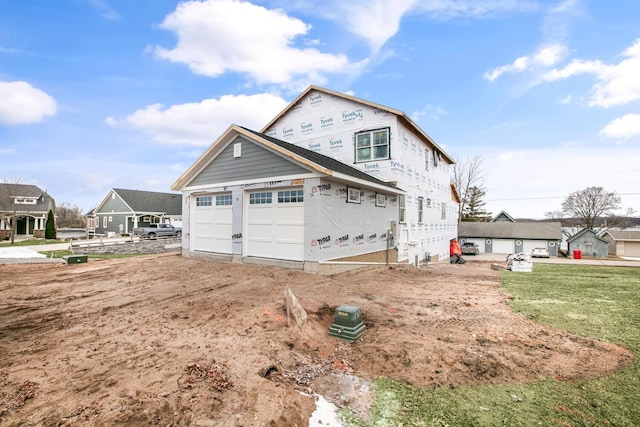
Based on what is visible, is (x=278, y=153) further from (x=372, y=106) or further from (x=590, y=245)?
(x=590, y=245)

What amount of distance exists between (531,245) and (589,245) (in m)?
6.20

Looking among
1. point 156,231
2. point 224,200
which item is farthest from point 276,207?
point 156,231

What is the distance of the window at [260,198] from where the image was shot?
34.6 ft

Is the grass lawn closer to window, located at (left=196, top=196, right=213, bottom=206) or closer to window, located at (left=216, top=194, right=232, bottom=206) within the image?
window, located at (left=216, top=194, right=232, bottom=206)

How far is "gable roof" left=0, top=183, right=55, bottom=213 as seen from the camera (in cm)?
2972

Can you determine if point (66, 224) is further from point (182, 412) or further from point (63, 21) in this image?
point (182, 412)

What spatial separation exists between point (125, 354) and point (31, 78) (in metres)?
12.5

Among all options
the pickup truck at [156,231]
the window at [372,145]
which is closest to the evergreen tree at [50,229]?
the pickup truck at [156,231]

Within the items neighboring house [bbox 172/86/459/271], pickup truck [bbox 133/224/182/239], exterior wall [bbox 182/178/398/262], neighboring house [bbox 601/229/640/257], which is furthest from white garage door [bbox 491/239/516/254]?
pickup truck [bbox 133/224/182/239]

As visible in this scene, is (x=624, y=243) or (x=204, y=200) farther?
(x=624, y=243)

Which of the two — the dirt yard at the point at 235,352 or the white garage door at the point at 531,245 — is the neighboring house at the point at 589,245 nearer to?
the white garage door at the point at 531,245

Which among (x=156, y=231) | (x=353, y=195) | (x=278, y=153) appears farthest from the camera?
(x=156, y=231)

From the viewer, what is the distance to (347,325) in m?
4.72

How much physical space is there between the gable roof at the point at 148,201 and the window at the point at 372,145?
32956mm
